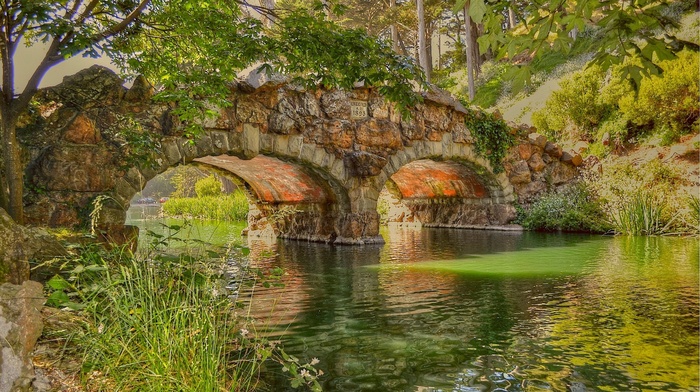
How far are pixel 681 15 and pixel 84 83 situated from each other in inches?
1034

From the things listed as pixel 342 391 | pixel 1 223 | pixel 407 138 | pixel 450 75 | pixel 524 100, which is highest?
pixel 450 75

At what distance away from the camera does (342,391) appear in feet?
10.9

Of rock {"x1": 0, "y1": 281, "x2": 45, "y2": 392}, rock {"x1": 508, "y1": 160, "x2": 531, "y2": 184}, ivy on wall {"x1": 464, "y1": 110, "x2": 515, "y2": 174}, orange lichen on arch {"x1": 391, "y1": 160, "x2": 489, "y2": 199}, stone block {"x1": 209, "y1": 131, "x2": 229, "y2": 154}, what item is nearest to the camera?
rock {"x1": 0, "y1": 281, "x2": 45, "y2": 392}

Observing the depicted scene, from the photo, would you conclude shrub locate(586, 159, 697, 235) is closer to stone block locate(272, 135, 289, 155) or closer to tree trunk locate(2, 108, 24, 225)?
stone block locate(272, 135, 289, 155)

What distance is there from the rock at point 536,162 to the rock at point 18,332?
1559cm

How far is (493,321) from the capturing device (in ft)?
16.6

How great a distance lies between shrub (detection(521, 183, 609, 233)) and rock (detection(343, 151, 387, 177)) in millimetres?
6019

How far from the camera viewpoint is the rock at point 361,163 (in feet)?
40.1

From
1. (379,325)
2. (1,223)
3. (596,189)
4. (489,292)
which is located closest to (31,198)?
(1,223)

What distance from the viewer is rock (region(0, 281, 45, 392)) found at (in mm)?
2484

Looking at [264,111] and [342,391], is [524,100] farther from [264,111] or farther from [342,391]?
[342,391]

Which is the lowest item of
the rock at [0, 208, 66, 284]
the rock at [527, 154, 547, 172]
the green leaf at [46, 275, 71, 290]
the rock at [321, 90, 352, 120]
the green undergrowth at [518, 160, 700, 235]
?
the green leaf at [46, 275, 71, 290]

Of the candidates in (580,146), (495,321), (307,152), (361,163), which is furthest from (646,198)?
(495,321)

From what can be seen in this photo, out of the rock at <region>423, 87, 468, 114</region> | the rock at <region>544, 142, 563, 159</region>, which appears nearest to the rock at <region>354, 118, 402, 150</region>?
the rock at <region>423, 87, 468, 114</region>
